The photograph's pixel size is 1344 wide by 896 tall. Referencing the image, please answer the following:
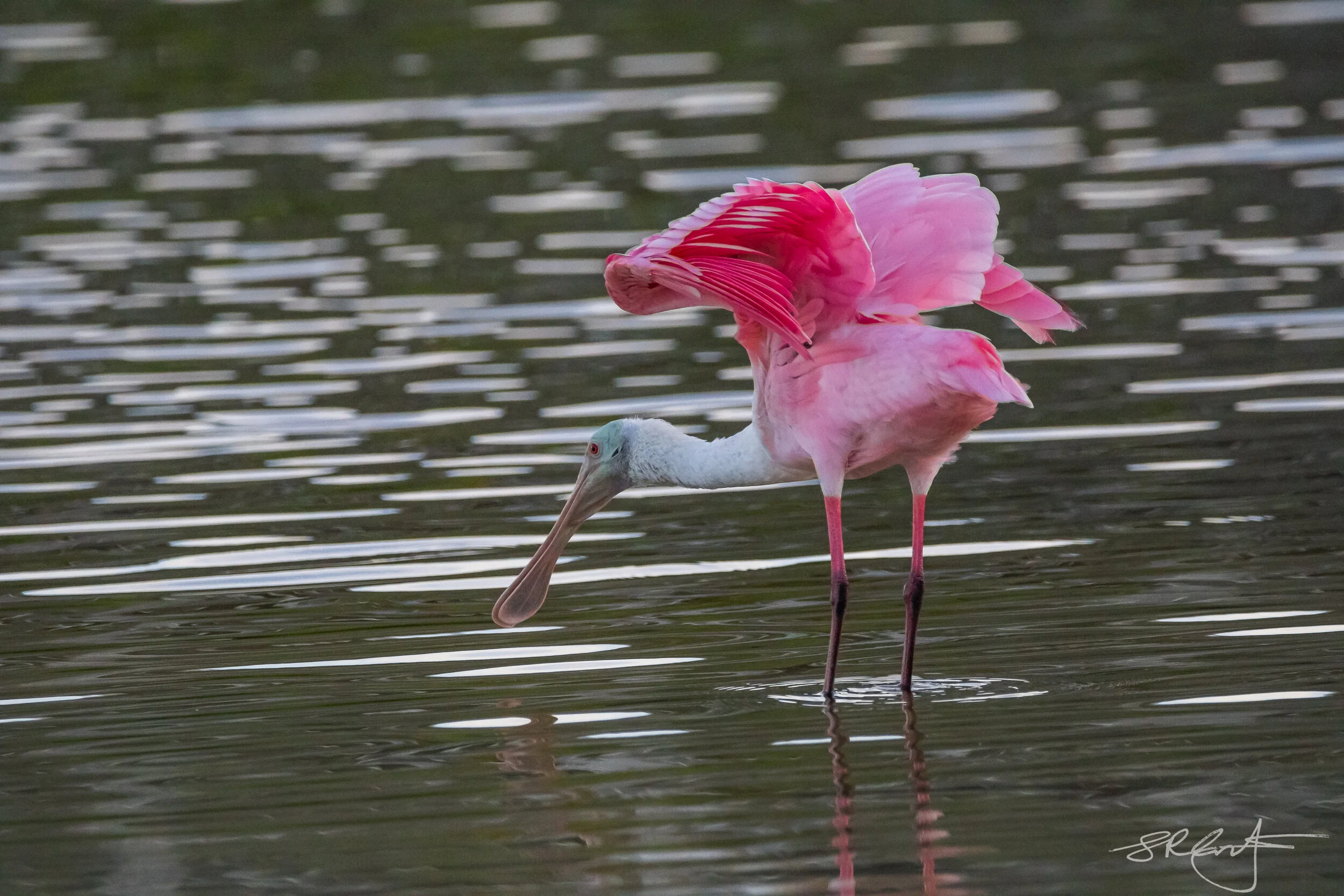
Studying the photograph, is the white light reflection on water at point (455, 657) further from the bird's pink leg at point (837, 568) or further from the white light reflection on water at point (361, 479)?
the white light reflection on water at point (361, 479)

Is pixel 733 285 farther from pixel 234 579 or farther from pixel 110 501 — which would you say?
pixel 110 501

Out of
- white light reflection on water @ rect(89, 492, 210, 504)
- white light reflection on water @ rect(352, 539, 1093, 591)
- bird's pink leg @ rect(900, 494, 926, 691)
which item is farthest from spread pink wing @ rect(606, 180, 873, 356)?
white light reflection on water @ rect(89, 492, 210, 504)

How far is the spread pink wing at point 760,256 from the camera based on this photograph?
7.43m

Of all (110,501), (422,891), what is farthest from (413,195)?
(422,891)

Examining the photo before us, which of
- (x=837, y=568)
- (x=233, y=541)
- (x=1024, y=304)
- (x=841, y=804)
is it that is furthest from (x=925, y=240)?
(x=233, y=541)

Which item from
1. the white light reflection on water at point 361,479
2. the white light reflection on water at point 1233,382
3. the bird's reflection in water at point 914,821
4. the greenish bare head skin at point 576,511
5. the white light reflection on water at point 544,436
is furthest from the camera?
the white light reflection on water at point 1233,382

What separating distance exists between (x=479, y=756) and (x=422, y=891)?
4.42 ft

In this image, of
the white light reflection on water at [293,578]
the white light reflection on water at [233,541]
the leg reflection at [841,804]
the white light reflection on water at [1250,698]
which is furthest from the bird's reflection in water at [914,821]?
the white light reflection on water at [233,541]

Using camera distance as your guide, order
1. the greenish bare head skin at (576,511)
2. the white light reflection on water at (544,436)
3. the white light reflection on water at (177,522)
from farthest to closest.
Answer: the white light reflection on water at (544,436) < the white light reflection on water at (177,522) < the greenish bare head skin at (576,511)

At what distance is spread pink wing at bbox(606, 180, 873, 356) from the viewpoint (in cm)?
743

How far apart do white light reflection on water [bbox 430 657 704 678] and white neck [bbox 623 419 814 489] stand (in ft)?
2.02

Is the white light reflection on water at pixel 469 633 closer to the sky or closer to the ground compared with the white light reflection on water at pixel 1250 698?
closer to the ground

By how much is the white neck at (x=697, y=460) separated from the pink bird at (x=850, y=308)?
13mm

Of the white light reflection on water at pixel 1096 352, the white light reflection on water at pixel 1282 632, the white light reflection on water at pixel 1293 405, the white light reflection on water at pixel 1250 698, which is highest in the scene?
the white light reflection on water at pixel 1250 698
